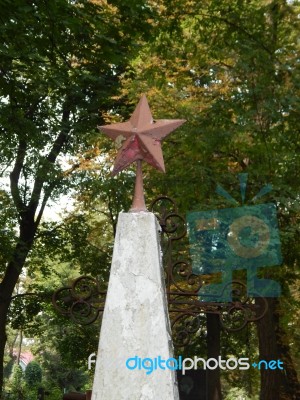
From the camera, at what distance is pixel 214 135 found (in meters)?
12.1

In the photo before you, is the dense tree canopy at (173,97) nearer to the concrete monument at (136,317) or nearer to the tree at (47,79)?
the tree at (47,79)

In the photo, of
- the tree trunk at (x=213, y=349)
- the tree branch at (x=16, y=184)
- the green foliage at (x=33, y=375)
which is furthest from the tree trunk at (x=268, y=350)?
the green foliage at (x=33, y=375)

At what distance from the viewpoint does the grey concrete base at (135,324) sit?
4262 millimetres

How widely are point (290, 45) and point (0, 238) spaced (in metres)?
7.52

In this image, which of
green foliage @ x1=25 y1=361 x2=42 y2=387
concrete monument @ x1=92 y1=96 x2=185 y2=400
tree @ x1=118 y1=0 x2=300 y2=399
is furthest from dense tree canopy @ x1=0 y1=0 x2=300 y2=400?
green foliage @ x1=25 y1=361 x2=42 y2=387

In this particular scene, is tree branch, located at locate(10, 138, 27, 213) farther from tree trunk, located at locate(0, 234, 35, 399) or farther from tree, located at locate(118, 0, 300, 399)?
tree, located at locate(118, 0, 300, 399)

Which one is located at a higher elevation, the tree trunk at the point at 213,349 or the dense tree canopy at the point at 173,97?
the dense tree canopy at the point at 173,97

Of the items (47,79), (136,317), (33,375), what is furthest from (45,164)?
(33,375)

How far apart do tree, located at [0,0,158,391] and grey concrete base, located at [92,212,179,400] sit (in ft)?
12.6

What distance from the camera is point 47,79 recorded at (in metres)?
9.45

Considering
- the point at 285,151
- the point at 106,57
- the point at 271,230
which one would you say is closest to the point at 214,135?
the point at 285,151

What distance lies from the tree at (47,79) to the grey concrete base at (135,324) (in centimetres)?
384

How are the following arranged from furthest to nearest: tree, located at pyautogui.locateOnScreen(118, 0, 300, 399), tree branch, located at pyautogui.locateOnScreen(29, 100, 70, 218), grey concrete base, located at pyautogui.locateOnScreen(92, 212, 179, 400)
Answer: tree branch, located at pyautogui.locateOnScreen(29, 100, 70, 218)
tree, located at pyautogui.locateOnScreen(118, 0, 300, 399)
grey concrete base, located at pyautogui.locateOnScreen(92, 212, 179, 400)

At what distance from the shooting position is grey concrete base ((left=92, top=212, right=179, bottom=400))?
Answer: 168 inches
